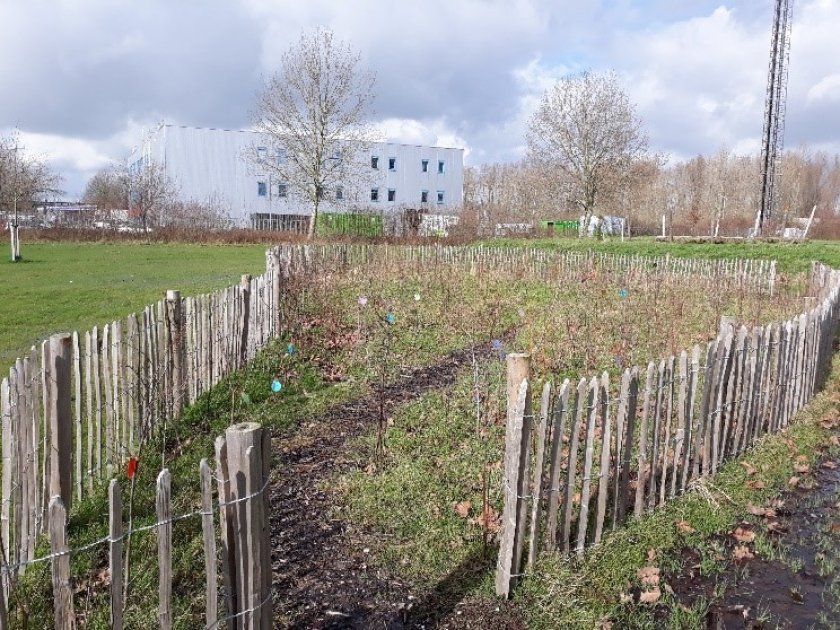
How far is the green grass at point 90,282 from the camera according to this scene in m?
9.52

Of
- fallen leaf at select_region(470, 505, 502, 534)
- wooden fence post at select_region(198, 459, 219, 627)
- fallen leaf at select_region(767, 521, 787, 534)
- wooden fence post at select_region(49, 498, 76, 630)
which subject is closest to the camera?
wooden fence post at select_region(49, 498, 76, 630)

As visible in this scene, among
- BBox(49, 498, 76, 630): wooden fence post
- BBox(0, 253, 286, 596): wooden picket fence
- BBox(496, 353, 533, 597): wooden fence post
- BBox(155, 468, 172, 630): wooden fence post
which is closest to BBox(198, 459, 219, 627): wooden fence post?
BBox(155, 468, 172, 630): wooden fence post

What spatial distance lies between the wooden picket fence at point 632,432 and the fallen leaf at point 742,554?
1.87 ft

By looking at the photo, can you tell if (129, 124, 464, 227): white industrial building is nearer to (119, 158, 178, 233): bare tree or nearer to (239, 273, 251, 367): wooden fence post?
(119, 158, 178, 233): bare tree

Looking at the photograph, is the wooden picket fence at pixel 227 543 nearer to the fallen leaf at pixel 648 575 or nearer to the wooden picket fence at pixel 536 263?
the fallen leaf at pixel 648 575

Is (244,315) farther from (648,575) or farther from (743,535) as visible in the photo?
(743,535)

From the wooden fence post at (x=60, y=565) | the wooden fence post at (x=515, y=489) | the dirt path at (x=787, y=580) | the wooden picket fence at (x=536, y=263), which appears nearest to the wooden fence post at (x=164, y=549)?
the wooden fence post at (x=60, y=565)

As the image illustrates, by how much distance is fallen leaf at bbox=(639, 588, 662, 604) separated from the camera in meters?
3.29

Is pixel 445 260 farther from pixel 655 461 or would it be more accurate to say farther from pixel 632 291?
pixel 655 461

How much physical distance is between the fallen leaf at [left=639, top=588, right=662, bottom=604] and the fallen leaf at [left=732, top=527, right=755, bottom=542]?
0.97 meters

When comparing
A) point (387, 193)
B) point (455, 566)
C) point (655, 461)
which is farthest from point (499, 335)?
point (387, 193)

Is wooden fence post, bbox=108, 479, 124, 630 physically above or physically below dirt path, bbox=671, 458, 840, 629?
above

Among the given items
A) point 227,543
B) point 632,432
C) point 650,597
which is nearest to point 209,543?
point 227,543

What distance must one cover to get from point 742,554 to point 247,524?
9.81 feet
